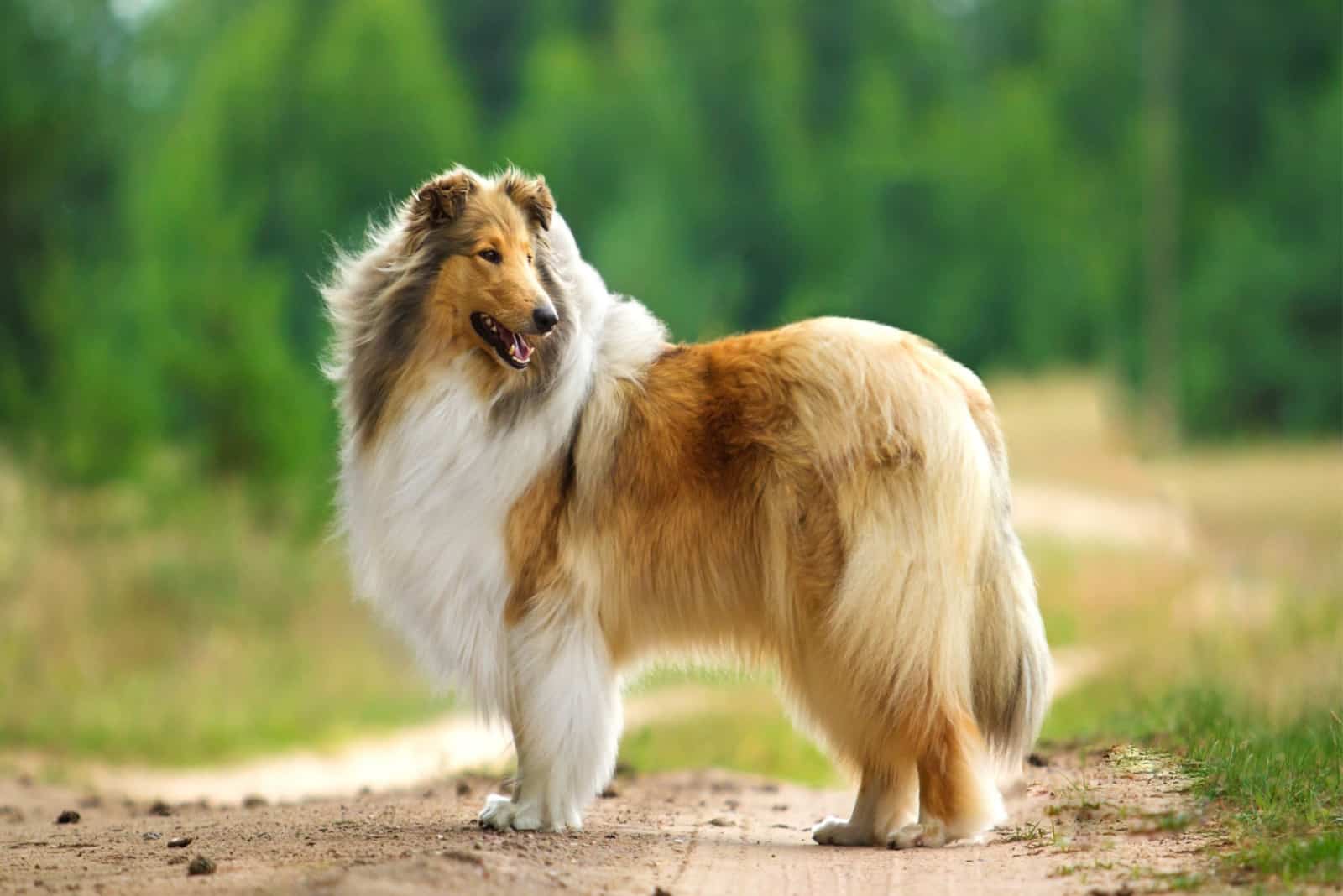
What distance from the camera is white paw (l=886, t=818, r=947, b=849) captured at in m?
5.95

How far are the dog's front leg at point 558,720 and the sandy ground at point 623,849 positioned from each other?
0.52 ft

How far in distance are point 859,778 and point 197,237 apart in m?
14.8

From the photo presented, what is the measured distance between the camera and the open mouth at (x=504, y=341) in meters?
6.11

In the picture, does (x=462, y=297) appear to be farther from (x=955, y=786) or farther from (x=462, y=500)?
(x=955, y=786)

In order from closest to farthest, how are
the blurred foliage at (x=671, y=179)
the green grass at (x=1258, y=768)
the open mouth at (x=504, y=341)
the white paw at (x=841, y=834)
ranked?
1. the green grass at (x=1258, y=768)
2. the open mouth at (x=504, y=341)
3. the white paw at (x=841, y=834)
4. the blurred foliage at (x=671, y=179)

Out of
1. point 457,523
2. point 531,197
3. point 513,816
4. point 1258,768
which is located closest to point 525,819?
point 513,816

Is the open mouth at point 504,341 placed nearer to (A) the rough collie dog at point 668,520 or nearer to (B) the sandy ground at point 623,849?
(A) the rough collie dog at point 668,520

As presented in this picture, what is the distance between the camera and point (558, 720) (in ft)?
19.8

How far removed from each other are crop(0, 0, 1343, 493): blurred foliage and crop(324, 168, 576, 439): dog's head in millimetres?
11447

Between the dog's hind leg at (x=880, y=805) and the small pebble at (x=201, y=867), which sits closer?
the small pebble at (x=201, y=867)

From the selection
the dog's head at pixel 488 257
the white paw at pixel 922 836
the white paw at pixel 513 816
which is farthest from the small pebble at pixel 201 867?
the white paw at pixel 922 836

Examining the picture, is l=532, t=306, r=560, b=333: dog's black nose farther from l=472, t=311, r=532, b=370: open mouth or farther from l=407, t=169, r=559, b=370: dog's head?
l=472, t=311, r=532, b=370: open mouth

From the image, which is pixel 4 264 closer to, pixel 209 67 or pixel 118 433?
pixel 118 433

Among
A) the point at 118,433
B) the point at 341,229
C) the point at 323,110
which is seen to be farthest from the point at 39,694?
the point at 323,110
